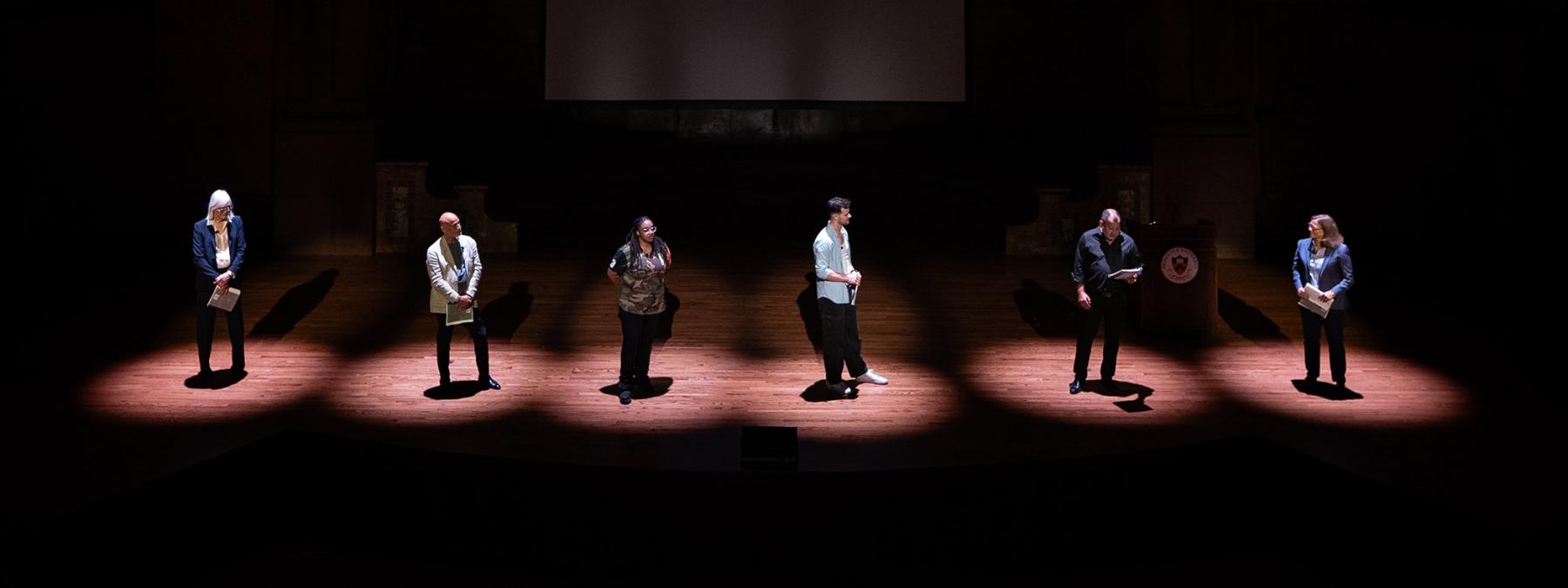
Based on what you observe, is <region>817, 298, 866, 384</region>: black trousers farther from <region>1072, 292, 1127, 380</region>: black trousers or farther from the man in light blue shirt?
<region>1072, 292, 1127, 380</region>: black trousers

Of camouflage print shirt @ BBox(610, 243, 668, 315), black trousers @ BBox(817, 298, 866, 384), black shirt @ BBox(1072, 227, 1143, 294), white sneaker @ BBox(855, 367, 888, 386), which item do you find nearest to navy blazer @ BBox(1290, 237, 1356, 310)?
black shirt @ BBox(1072, 227, 1143, 294)

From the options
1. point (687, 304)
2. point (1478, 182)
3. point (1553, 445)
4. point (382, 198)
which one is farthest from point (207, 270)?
point (1478, 182)

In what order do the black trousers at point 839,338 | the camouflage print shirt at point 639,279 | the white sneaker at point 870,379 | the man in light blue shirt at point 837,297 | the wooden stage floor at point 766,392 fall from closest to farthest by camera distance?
the wooden stage floor at point 766,392 → the camouflage print shirt at point 639,279 → the man in light blue shirt at point 837,297 → the black trousers at point 839,338 → the white sneaker at point 870,379

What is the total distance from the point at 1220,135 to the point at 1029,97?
4.44 meters

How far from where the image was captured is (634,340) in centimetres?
668

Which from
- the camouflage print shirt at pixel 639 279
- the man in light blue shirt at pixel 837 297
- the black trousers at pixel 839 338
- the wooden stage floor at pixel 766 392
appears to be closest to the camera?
the wooden stage floor at pixel 766 392

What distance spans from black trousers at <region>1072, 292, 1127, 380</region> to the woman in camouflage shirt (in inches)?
106

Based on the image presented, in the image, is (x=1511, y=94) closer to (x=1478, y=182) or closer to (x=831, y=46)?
(x=1478, y=182)

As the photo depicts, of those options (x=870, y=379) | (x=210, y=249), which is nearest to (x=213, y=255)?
(x=210, y=249)

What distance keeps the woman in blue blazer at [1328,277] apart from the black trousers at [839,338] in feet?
8.96

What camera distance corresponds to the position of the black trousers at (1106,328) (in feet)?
22.4

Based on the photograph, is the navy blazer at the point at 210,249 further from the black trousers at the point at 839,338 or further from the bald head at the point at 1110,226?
the bald head at the point at 1110,226

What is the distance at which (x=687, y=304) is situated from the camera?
30.3 feet

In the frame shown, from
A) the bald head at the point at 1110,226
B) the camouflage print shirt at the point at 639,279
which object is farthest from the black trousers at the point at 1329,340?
the camouflage print shirt at the point at 639,279
